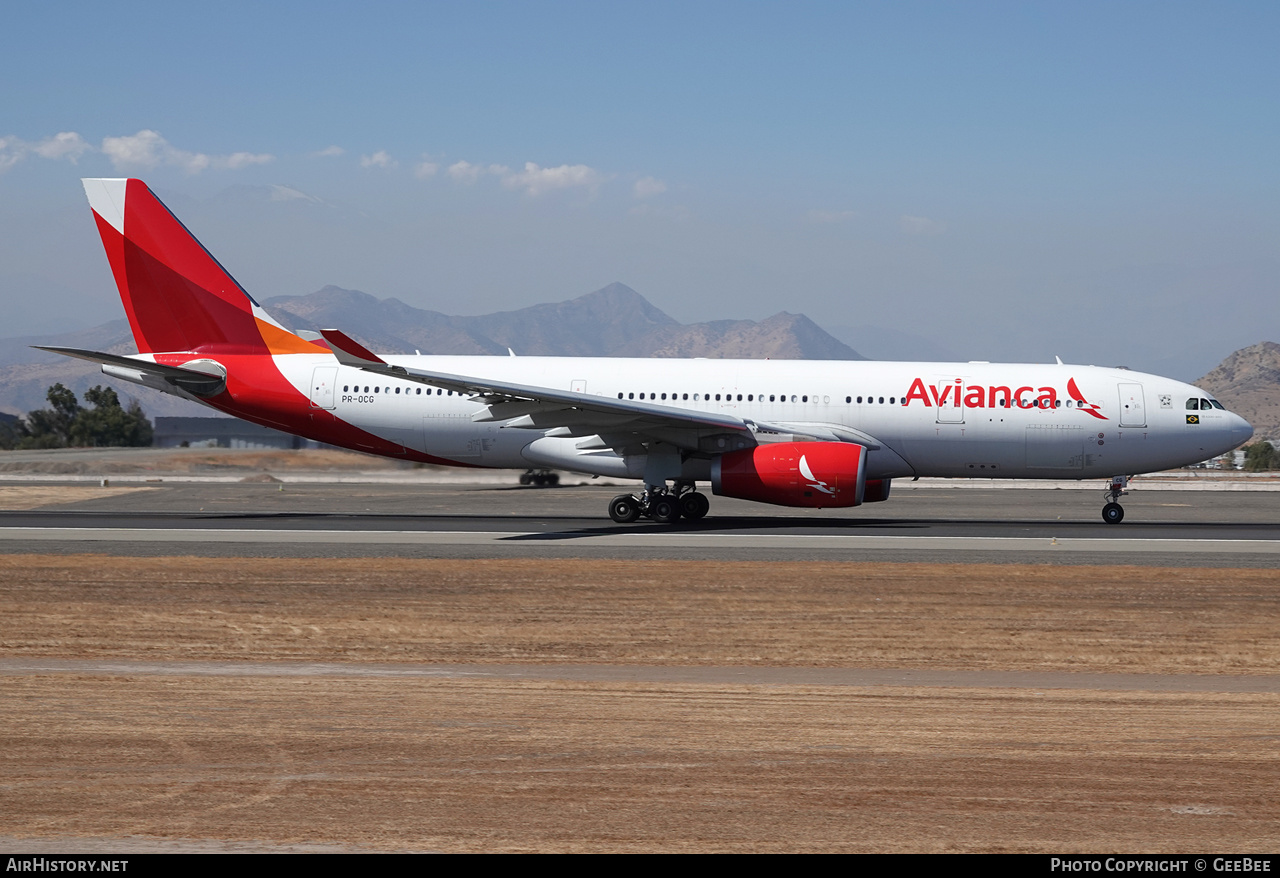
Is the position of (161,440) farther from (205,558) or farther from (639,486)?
(205,558)

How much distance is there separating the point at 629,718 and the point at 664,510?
59.2ft

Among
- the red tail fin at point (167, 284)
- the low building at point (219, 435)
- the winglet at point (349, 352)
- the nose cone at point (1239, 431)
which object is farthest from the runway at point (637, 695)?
the low building at point (219, 435)

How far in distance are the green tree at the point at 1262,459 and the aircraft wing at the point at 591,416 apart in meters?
78.2

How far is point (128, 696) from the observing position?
401 inches

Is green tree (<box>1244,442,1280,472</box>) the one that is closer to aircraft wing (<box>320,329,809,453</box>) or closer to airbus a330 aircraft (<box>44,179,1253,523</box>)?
airbus a330 aircraft (<box>44,179,1253,523</box>)

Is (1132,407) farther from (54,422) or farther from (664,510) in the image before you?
(54,422)

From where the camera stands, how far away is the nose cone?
1117 inches

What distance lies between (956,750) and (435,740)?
12.8ft

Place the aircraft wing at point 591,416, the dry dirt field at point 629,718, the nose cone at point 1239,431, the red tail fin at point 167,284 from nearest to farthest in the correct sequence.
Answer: the dry dirt field at point 629,718, the aircraft wing at point 591,416, the nose cone at point 1239,431, the red tail fin at point 167,284

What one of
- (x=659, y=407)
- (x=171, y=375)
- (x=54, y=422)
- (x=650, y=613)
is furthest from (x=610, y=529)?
(x=54, y=422)

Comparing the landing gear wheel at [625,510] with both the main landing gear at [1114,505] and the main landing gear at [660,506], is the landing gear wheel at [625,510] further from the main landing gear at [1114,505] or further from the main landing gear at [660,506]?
the main landing gear at [1114,505]

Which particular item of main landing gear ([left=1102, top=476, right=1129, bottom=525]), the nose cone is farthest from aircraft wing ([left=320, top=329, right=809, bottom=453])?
the nose cone

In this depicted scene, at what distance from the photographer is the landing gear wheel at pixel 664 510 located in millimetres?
27562
